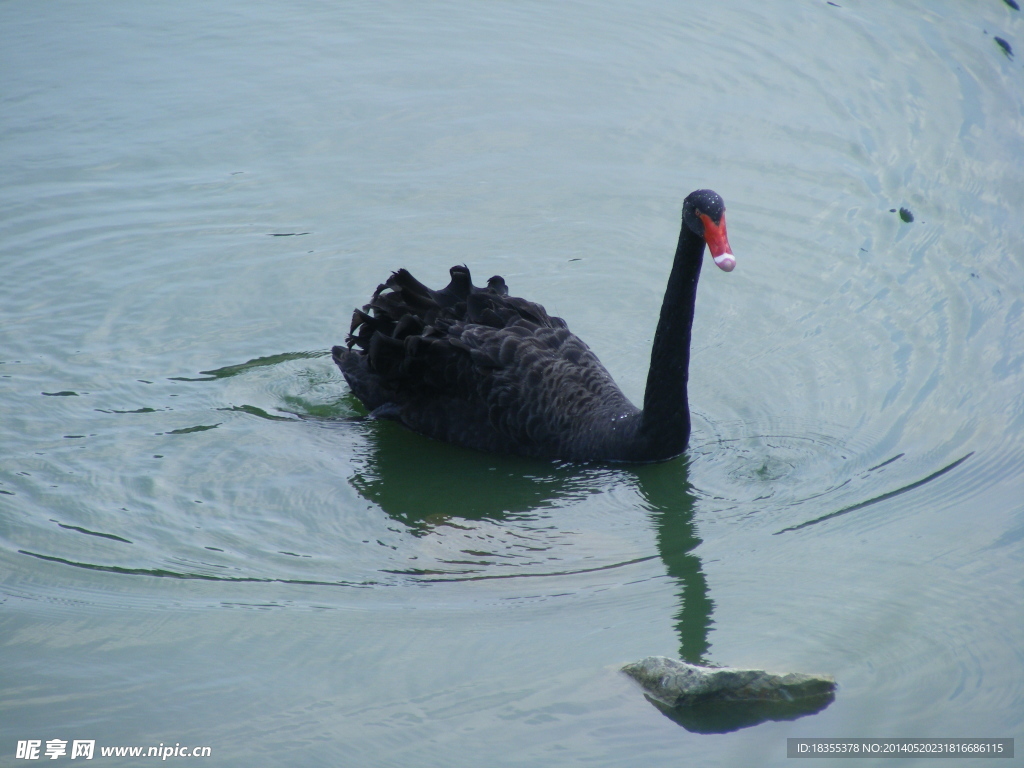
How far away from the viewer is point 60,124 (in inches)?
390

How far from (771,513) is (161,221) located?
5324 millimetres

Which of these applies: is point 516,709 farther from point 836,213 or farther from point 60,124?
point 60,124

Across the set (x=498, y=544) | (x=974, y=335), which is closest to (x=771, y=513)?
(x=498, y=544)

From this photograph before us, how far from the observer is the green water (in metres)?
4.21

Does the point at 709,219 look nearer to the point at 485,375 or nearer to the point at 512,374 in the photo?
the point at 512,374

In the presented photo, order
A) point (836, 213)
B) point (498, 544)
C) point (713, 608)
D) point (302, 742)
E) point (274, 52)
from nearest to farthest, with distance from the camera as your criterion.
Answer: point (302, 742), point (713, 608), point (498, 544), point (836, 213), point (274, 52)

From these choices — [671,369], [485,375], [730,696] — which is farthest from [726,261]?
[730,696]

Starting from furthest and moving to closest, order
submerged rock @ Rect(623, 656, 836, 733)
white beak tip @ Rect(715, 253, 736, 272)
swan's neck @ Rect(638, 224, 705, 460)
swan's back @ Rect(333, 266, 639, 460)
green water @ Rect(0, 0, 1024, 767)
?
swan's back @ Rect(333, 266, 639, 460) < swan's neck @ Rect(638, 224, 705, 460) < white beak tip @ Rect(715, 253, 736, 272) < green water @ Rect(0, 0, 1024, 767) < submerged rock @ Rect(623, 656, 836, 733)

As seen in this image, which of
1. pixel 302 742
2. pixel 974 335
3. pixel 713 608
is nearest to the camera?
pixel 302 742

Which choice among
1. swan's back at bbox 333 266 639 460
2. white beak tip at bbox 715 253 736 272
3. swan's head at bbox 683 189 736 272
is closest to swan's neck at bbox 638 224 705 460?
swan's back at bbox 333 266 639 460

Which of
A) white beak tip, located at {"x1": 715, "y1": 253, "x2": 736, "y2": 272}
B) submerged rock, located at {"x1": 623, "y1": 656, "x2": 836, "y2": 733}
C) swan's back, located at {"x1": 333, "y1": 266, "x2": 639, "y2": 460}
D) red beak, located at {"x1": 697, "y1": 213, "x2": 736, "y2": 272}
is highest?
red beak, located at {"x1": 697, "y1": 213, "x2": 736, "y2": 272}

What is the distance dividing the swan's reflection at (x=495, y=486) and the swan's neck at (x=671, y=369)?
216 millimetres

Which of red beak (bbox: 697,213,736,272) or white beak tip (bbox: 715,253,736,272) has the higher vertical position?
red beak (bbox: 697,213,736,272)

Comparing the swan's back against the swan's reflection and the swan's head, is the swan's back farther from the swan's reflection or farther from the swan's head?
the swan's head
